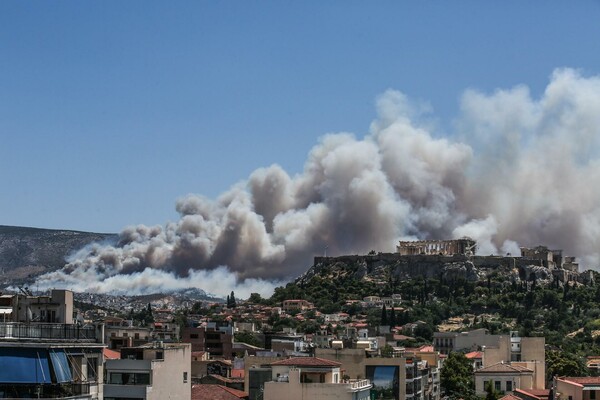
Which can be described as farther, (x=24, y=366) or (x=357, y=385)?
(x=357, y=385)

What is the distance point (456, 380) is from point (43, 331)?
2689 inches

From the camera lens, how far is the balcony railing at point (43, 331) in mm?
25859

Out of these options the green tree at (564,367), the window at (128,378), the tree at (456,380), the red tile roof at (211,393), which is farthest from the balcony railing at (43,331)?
the green tree at (564,367)

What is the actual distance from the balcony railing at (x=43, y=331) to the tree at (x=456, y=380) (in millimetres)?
62830

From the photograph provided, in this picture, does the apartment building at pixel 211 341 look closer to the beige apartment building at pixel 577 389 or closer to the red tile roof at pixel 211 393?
the beige apartment building at pixel 577 389

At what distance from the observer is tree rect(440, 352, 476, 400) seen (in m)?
91.4

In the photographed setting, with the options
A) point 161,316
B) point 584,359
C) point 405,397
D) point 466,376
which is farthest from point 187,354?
point 161,316

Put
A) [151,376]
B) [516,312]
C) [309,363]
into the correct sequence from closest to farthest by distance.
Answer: [151,376] → [309,363] → [516,312]

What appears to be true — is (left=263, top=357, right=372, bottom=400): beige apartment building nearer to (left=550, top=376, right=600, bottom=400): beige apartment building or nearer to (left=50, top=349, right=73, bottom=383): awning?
(left=550, top=376, right=600, bottom=400): beige apartment building

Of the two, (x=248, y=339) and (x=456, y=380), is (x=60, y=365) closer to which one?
(x=456, y=380)

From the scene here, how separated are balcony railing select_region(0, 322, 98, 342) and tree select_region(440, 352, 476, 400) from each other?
206 feet

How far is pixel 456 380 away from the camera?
304 feet

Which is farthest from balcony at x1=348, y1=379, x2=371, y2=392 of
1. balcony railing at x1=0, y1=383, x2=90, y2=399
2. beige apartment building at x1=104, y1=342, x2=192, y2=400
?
balcony railing at x1=0, y1=383, x2=90, y2=399

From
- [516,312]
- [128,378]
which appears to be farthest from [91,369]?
[516,312]
